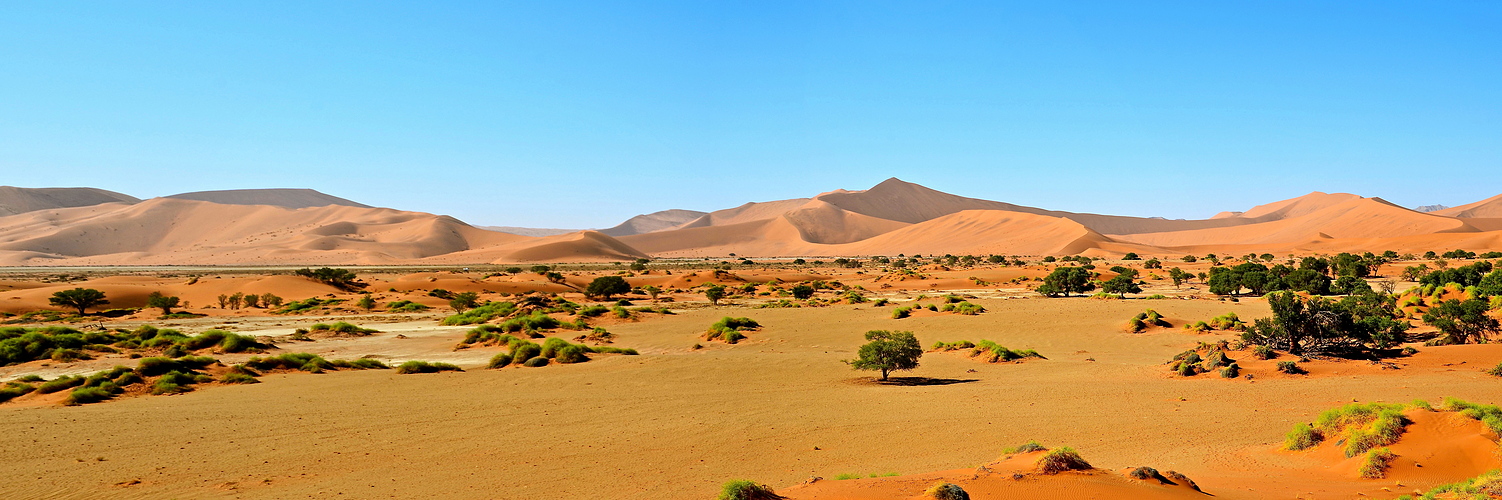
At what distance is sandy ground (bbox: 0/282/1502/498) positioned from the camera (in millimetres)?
9773

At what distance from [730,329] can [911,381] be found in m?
11.1

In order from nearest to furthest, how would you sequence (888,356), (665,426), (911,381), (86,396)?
(665,426) < (86,396) < (888,356) < (911,381)

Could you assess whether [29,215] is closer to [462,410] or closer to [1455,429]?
[462,410]

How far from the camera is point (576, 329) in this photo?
30906 mm

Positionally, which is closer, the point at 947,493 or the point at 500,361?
the point at 947,493

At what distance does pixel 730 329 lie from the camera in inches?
1118

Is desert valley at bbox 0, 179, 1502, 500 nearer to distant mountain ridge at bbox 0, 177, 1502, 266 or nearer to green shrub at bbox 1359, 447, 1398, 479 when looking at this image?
green shrub at bbox 1359, 447, 1398, 479

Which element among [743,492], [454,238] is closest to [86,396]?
[743,492]

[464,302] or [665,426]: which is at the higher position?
[464,302]

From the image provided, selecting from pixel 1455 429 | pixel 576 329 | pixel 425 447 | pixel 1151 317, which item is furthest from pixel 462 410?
pixel 1151 317

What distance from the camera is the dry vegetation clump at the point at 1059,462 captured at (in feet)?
27.6

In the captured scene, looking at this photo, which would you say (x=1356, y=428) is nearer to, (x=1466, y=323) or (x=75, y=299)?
(x=1466, y=323)

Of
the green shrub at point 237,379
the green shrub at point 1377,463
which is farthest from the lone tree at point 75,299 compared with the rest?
the green shrub at point 1377,463

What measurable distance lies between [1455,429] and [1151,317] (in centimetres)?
1895
